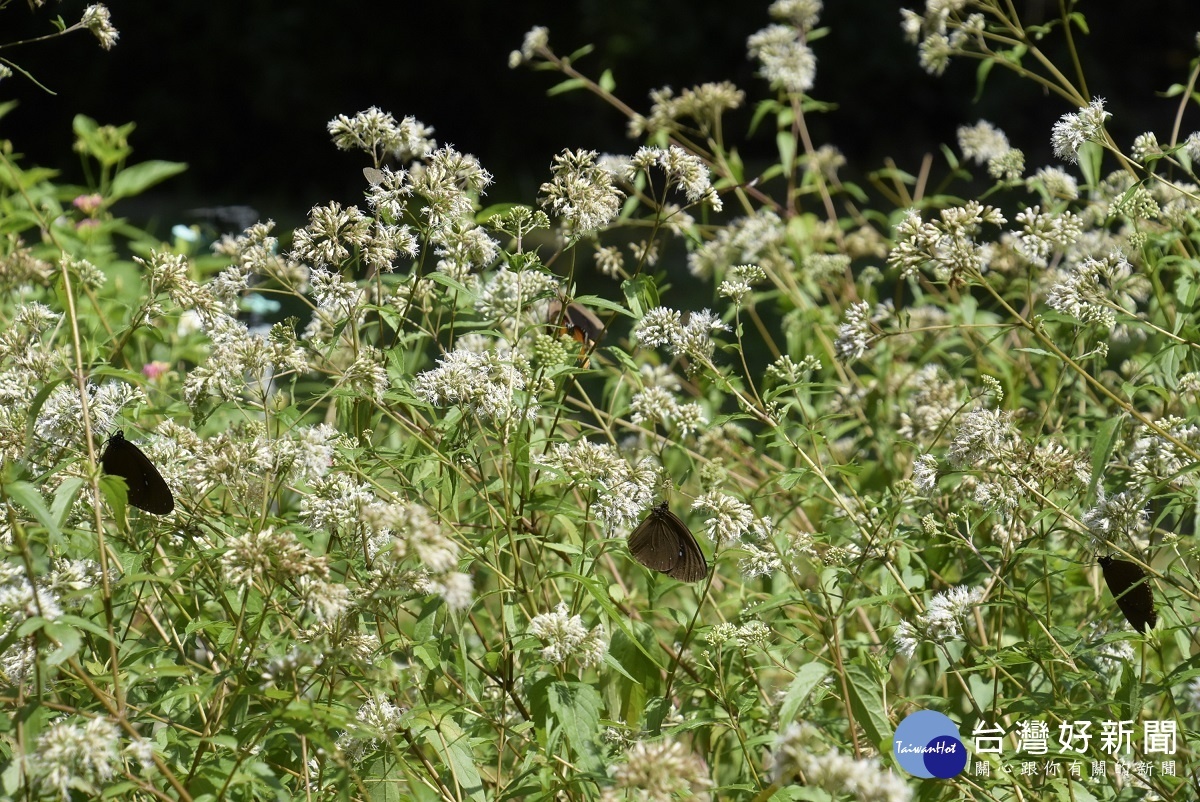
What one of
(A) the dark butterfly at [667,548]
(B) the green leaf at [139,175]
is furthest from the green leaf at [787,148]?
(A) the dark butterfly at [667,548]

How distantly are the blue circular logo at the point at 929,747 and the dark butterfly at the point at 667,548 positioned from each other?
16.8 inches

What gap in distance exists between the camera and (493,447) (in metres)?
2.01

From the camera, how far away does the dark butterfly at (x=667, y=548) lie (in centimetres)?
206

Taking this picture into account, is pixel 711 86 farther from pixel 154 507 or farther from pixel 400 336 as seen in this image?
pixel 154 507

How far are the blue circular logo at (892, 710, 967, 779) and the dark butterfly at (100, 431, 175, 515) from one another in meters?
1.24

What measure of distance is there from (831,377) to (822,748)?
5.09 feet

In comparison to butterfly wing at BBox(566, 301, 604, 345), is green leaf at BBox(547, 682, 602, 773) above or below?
below

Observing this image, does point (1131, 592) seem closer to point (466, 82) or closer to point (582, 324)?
point (582, 324)

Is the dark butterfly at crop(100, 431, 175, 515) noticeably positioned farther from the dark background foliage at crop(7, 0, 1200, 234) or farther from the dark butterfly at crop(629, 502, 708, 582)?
the dark background foliage at crop(7, 0, 1200, 234)

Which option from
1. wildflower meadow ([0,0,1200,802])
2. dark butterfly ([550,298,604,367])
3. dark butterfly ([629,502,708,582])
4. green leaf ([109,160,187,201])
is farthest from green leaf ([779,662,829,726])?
green leaf ([109,160,187,201])

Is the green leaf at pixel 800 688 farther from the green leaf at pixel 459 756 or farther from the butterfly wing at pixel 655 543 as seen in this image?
the green leaf at pixel 459 756

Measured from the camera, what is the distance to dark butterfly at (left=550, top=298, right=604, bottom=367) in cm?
244

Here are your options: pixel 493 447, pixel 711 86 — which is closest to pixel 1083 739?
pixel 493 447

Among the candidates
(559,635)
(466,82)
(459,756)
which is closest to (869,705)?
(559,635)
